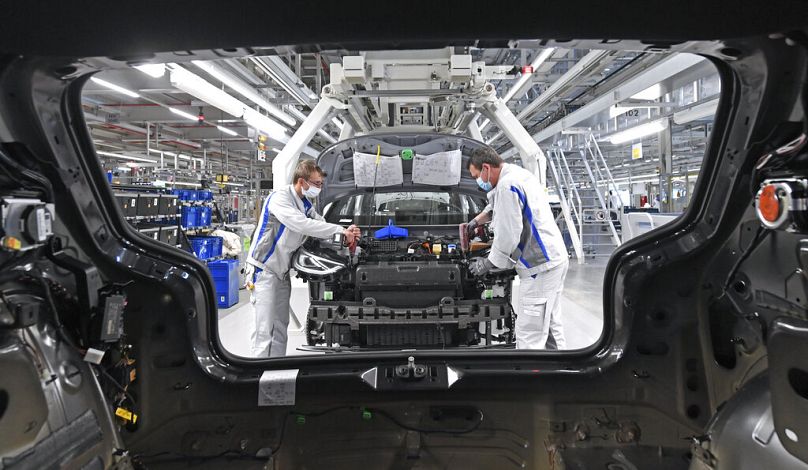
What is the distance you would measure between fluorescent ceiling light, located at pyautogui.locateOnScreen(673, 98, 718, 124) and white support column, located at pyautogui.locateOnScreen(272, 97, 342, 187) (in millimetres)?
5343

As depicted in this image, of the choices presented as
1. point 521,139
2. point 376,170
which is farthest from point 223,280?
point 521,139

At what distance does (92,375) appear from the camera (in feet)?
4.26

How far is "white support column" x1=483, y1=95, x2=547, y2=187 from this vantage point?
12.1 ft

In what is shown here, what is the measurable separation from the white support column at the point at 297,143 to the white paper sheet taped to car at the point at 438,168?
2.88ft

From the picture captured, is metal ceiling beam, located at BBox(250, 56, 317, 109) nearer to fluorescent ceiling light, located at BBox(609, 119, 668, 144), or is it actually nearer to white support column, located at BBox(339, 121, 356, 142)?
white support column, located at BBox(339, 121, 356, 142)

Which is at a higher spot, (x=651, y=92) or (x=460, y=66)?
(x=651, y=92)

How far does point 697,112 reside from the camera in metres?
6.21

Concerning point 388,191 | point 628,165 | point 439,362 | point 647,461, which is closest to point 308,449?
point 439,362

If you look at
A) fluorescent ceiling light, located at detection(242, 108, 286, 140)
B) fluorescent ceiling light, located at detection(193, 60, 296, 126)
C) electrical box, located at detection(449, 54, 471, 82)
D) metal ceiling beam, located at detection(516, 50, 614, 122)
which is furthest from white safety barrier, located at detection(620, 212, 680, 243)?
fluorescent ceiling light, located at detection(242, 108, 286, 140)

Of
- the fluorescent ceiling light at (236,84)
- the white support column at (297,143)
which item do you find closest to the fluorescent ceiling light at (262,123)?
the fluorescent ceiling light at (236,84)

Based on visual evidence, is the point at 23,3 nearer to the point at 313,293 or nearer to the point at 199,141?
the point at 313,293

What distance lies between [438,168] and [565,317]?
2.73 m

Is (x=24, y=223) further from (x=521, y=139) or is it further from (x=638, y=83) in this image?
(x=638, y=83)

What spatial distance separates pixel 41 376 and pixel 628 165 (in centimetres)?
1783
